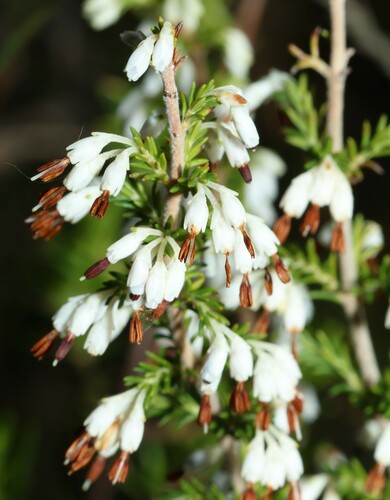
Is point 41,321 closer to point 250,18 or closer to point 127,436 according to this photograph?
point 250,18

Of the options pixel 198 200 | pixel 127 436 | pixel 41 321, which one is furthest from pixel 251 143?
pixel 41 321

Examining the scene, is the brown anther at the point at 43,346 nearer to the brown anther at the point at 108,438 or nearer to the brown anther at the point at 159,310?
the brown anther at the point at 108,438

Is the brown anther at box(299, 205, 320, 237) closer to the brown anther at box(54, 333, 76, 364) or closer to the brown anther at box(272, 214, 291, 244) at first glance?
the brown anther at box(272, 214, 291, 244)

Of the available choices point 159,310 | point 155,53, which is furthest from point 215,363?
point 155,53

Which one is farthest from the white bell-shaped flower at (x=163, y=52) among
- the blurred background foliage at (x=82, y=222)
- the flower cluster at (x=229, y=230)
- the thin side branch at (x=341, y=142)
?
the blurred background foliage at (x=82, y=222)

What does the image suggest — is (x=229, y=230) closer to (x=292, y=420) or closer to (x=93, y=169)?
(x=93, y=169)

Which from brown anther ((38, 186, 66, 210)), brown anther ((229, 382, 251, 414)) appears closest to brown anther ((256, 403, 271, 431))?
brown anther ((229, 382, 251, 414))
